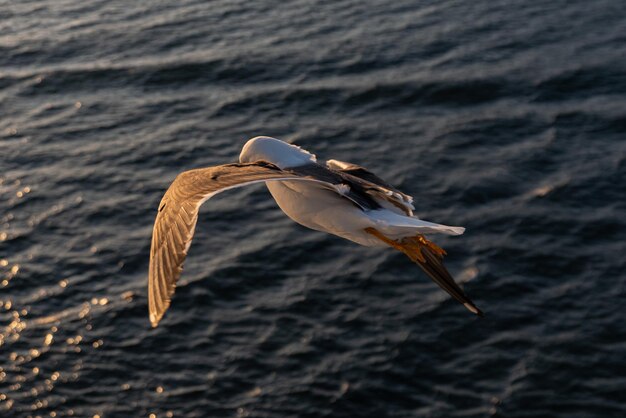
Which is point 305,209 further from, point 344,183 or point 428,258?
point 428,258

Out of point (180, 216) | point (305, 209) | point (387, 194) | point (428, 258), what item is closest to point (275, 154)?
point (305, 209)

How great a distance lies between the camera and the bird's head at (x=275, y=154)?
13617 mm

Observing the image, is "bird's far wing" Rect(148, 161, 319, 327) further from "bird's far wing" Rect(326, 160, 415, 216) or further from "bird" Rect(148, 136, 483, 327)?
A: "bird's far wing" Rect(326, 160, 415, 216)

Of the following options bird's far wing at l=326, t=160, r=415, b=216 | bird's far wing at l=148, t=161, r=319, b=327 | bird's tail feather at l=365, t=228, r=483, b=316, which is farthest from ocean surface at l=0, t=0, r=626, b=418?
bird's far wing at l=148, t=161, r=319, b=327

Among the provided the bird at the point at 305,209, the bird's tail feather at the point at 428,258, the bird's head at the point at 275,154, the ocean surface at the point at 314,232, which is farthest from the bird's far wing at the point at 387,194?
the ocean surface at the point at 314,232

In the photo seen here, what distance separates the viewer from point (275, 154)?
1383 centimetres

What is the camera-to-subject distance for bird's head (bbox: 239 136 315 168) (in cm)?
1362

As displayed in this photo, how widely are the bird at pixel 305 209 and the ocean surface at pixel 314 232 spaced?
6878mm

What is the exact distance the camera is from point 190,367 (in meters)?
20.4

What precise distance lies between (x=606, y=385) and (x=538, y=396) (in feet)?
4.23

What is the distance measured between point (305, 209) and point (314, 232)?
34.7 feet

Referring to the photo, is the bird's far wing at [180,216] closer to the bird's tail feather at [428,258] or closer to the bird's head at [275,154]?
the bird's head at [275,154]

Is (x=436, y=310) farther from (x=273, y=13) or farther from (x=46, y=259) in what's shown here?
(x=273, y=13)

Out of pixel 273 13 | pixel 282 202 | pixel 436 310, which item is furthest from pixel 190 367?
pixel 273 13
